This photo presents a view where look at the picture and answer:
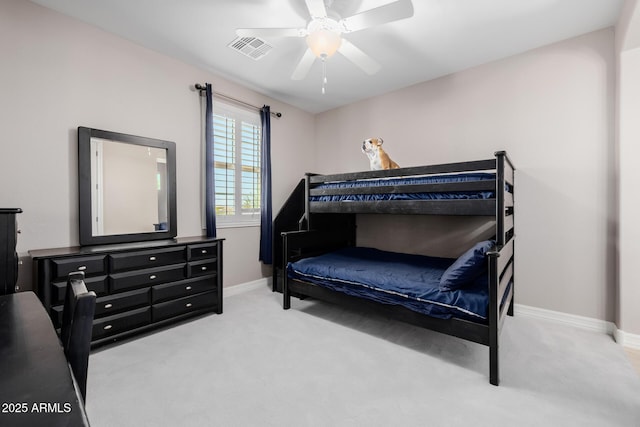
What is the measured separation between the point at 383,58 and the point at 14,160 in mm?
3229

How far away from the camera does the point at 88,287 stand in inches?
81.4

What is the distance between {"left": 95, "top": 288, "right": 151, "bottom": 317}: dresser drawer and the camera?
215cm

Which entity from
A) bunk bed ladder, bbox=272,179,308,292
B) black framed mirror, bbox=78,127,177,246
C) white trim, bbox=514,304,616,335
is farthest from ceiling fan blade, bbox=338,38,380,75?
white trim, bbox=514,304,616,335

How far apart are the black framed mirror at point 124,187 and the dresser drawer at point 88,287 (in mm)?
455

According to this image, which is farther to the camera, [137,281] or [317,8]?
[137,281]

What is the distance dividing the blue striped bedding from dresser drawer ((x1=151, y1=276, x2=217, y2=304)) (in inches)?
56.4

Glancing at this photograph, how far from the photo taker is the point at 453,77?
325 centimetres

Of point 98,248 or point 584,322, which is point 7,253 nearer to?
point 98,248

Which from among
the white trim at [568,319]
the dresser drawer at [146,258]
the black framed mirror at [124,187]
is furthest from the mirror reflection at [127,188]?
the white trim at [568,319]

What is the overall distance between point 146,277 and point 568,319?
12.3 feet

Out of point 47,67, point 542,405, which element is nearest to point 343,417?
point 542,405

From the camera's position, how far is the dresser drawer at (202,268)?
105 inches

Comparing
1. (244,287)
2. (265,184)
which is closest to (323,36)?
(265,184)

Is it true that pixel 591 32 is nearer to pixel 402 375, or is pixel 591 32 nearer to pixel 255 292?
pixel 402 375
